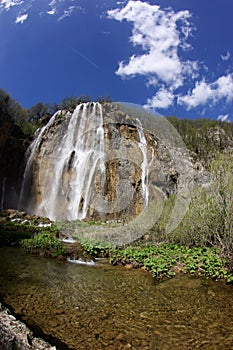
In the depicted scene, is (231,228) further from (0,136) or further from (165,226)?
(0,136)

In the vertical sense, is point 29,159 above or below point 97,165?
above

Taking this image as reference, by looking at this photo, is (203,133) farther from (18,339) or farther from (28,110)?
(18,339)

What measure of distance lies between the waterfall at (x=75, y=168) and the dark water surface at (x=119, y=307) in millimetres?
13909

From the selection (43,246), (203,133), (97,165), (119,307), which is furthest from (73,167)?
(203,133)

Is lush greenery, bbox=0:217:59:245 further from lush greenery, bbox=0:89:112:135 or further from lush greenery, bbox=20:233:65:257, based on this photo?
lush greenery, bbox=0:89:112:135

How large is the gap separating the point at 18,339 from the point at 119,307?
8.84ft

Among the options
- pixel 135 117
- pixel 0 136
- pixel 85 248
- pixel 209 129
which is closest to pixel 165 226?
pixel 85 248

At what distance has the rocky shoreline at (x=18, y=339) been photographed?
130 inches

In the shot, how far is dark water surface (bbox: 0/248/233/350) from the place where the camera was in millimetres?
4469

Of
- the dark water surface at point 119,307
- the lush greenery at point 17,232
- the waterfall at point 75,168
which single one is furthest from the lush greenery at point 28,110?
the dark water surface at point 119,307

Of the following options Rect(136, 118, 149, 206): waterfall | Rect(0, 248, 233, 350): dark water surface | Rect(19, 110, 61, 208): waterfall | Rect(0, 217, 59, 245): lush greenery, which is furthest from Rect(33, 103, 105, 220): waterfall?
Rect(0, 248, 233, 350): dark water surface

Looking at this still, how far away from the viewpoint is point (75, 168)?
23750 mm

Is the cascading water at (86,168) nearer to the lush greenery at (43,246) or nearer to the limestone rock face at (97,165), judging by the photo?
the limestone rock face at (97,165)

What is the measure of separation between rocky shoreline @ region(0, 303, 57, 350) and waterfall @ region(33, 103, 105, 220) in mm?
17590
